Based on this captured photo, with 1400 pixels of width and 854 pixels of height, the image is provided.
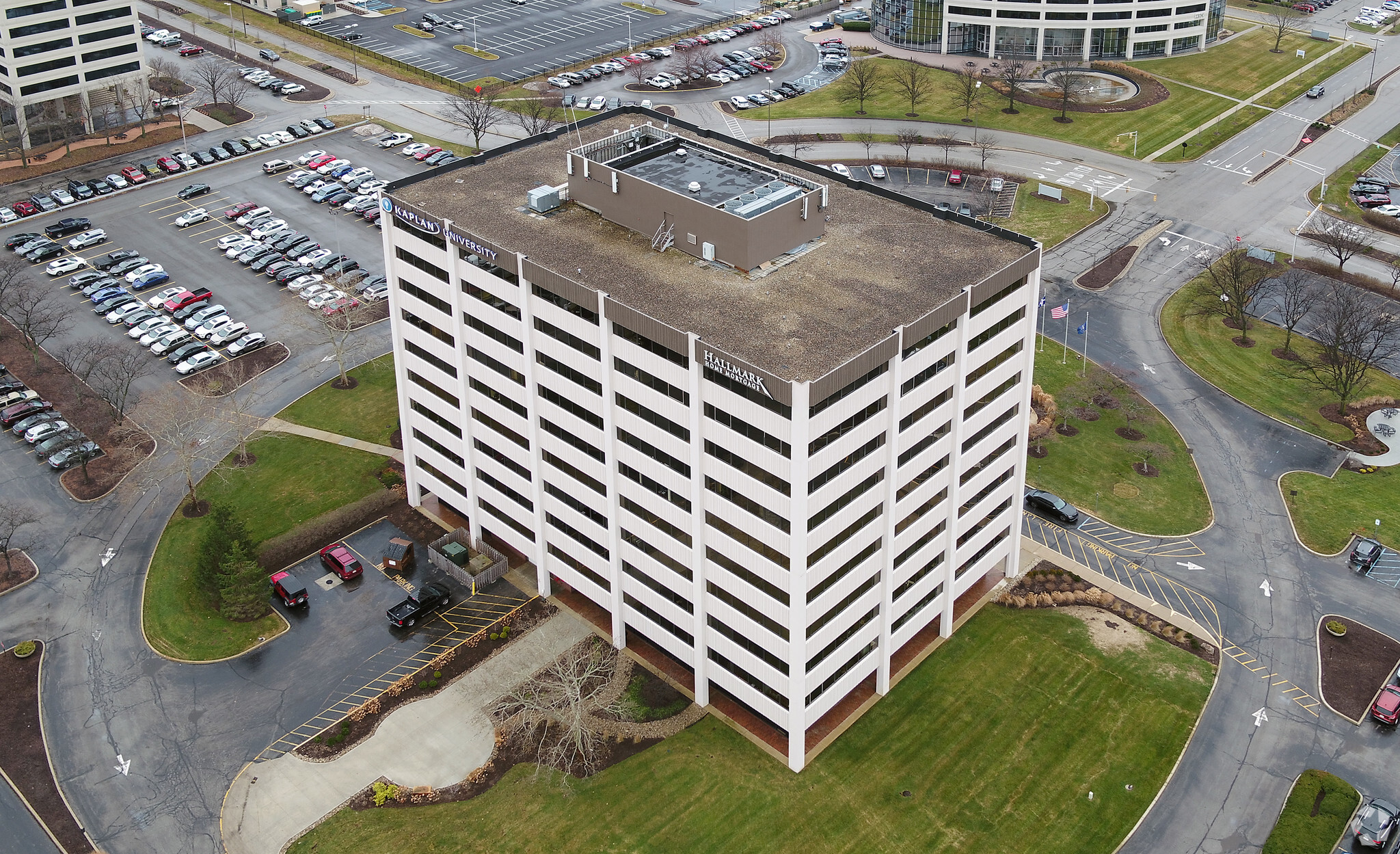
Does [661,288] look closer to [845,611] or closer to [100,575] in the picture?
[845,611]

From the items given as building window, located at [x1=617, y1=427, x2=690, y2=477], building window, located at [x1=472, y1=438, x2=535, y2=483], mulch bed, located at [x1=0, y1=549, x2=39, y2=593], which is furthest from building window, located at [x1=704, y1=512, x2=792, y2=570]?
mulch bed, located at [x1=0, y1=549, x2=39, y2=593]

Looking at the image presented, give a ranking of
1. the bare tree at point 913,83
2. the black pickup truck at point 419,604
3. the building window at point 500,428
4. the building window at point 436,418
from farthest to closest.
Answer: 1. the bare tree at point 913,83
2. the building window at point 436,418
3. the building window at point 500,428
4. the black pickup truck at point 419,604

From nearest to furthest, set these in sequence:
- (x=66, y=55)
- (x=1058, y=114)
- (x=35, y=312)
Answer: (x=35, y=312), (x=66, y=55), (x=1058, y=114)

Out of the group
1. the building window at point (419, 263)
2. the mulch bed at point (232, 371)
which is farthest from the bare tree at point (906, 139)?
the building window at point (419, 263)

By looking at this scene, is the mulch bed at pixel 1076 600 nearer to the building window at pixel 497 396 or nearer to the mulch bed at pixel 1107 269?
the building window at pixel 497 396

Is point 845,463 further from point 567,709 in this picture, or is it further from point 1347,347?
point 1347,347

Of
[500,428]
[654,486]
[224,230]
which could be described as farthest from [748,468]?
[224,230]
